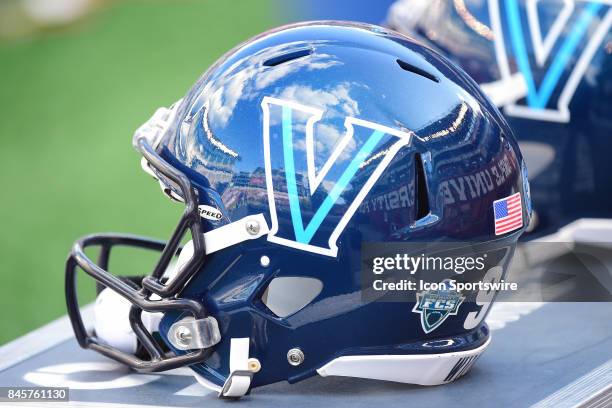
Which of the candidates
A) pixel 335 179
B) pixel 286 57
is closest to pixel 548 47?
pixel 286 57

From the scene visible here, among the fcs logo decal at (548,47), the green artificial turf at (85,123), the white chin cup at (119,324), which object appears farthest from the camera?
the green artificial turf at (85,123)

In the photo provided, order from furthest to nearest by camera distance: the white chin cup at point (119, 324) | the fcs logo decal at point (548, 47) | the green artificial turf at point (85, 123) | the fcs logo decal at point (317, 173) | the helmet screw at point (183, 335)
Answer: the green artificial turf at point (85, 123) → the fcs logo decal at point (548, 47) → the white chin cup at point (119, 324) → the helmet screw at point (183, 335) → the fcs logo decal at point (317, 173)

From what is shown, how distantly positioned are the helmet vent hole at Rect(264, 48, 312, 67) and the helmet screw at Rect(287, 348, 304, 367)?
581 millimetres

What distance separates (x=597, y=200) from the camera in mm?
3281

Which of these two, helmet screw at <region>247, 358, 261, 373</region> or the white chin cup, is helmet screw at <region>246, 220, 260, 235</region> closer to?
helmet screw at <region>247, 358, 261, 373</region>

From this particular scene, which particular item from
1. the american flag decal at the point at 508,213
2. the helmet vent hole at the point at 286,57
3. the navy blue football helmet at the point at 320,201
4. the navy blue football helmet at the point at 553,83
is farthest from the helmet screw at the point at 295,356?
the navy blue football helmet at the point at 553,83

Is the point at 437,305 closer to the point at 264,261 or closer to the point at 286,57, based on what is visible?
the point at 264,261

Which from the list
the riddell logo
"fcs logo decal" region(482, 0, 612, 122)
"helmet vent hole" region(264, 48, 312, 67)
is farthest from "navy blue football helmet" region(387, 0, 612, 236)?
the riddell logo

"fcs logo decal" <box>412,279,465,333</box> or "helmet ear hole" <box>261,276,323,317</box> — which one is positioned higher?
"helmet ear hole" <box>261,276,323,317</box>

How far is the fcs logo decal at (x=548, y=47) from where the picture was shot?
→ 10.7 feet

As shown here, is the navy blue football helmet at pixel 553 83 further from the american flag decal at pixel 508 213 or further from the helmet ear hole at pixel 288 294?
the helmet ear hole at pixel 288 294

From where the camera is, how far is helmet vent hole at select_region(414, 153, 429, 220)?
2.10 metres

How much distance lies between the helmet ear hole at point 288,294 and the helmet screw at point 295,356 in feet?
0.24

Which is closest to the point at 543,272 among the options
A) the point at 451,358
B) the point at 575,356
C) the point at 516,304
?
the point at 516,304
